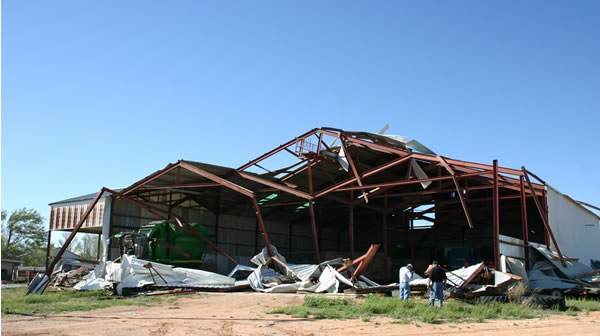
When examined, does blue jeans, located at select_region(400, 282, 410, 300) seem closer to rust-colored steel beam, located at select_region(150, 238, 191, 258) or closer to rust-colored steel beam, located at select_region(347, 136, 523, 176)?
rust-colored steel beam, located at select_region(347, 136, 523, 176)

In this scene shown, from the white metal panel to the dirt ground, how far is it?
10214 mm

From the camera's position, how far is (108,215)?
30.8 metres

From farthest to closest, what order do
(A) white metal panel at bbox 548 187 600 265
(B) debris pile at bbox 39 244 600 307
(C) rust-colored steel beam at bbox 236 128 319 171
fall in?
1. (C) rust-colored steel beam at bbox 236 128 319 171
2. (A) white metal panel at bbox 548 187 600 265
3. (B) debris pile at bbox 39 244 600 307

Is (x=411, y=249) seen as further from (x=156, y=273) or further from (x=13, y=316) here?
(x=13, y=316)

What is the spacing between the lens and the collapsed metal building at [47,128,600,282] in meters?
25.2

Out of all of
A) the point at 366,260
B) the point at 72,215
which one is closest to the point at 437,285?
the point at 366,260

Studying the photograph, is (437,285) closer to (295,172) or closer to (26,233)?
(295,172)

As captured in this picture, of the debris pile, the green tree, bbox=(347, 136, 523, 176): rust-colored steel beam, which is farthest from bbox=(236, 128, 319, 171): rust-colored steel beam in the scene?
the green tree

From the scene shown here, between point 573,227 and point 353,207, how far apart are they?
1211 centimetres

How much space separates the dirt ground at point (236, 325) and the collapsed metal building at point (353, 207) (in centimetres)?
834

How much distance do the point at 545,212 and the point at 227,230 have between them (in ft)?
69.4

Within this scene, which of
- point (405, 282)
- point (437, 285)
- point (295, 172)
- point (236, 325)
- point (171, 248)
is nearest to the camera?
point (236, 325)

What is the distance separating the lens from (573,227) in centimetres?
2680

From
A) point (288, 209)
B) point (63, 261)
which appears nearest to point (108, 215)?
point (63, 261)
